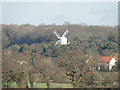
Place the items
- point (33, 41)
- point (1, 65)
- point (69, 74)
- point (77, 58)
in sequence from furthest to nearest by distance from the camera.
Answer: point (33, 41) < point (77, 58) < point (69, 74) < point (1, 65)

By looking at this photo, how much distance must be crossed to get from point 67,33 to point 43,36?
387 cm

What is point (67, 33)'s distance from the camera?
4262cm

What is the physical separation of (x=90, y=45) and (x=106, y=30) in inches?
243

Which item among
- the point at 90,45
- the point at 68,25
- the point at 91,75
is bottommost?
the point at 91,75

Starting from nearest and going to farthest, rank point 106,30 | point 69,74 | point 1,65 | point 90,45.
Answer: point 1,65 < point 69,74 < point 90,45 < point 106,30

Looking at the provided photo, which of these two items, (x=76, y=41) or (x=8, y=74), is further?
(x=76, y=41)

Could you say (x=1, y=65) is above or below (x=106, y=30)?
below

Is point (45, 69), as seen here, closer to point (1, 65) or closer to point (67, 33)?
point (1, 65)

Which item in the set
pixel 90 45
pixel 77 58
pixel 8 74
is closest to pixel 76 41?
pixel 90 45

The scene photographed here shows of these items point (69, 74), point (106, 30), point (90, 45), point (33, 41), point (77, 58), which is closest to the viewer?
point (69, 74)

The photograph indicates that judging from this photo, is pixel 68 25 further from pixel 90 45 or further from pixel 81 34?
pixel 90 45

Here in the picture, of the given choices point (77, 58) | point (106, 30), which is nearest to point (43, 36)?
point (106, 30)

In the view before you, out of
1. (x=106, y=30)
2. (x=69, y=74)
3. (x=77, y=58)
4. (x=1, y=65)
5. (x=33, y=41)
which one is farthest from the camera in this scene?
(x=106, y=30)

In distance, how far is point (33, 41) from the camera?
130 feet
